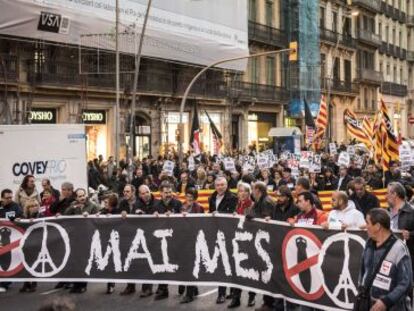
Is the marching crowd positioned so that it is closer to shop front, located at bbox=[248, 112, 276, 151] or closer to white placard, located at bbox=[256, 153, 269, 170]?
white placard, located at bbox=[256, 153, 269, 170]

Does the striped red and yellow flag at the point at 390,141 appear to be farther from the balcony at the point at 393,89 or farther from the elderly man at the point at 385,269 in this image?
the balcony at the point at 393,89

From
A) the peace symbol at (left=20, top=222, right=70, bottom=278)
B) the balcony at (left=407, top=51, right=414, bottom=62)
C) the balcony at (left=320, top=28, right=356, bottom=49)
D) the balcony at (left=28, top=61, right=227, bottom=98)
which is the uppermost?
the balcony at (left=407, top=51, right=414, bottom=62)

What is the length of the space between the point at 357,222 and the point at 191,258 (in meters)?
2.26

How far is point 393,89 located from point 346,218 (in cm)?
6113

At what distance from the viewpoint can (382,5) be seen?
216 ft

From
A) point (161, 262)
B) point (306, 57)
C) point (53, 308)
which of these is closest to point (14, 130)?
point (161, 262)

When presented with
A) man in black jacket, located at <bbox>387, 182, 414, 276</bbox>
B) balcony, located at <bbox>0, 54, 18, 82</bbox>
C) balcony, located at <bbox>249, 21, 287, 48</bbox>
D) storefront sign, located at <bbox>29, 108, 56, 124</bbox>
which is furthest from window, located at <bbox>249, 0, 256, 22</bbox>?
man in black jacket, located at <bbox>387, 182, 414, 276</bbox>

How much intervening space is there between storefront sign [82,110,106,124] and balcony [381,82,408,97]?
1476 inches

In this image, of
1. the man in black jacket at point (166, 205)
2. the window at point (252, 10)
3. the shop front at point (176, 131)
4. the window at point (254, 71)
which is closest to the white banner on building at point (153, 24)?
the shop front at point (176, 131)

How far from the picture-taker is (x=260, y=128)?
44562 mm

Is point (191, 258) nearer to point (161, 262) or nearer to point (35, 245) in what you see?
point (161, 262)

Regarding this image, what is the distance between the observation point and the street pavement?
9.31m

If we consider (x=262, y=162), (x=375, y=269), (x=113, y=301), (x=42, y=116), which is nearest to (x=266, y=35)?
(x=42, y=116)

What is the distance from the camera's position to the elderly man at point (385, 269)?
5.69m
